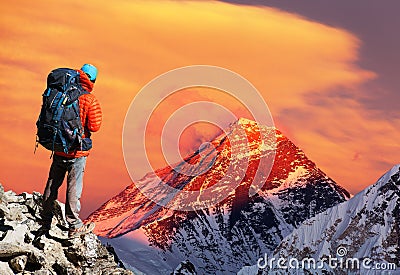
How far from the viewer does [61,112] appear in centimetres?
2086

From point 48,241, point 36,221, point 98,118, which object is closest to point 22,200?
point 36,221

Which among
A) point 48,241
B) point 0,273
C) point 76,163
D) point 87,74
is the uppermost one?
point 87,74

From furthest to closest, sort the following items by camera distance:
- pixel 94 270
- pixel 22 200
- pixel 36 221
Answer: pixel 22 200 < pixel 36 221 < pixel 94 270

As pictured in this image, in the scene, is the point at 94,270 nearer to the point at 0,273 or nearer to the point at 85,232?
the point at 85,232

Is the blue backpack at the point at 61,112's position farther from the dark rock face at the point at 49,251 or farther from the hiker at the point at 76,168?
the dark rock face at the point at 49,251

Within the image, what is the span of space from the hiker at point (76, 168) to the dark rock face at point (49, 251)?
0.27 meters

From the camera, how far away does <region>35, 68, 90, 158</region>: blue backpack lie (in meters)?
20.9

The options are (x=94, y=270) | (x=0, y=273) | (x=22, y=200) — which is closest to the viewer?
(x=0, y=273)

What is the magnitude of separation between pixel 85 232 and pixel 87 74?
4151 mm

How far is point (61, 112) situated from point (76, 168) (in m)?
1.92

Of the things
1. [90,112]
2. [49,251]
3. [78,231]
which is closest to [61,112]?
[90,112]

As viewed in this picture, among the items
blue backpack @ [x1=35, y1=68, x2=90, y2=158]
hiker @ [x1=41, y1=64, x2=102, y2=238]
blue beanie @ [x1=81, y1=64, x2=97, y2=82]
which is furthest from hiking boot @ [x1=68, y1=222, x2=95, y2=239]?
blue beanie @ [x1=81, y1=64, x2=97, y2=82]

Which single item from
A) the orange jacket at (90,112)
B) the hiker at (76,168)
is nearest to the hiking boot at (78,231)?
the hiker at (76,168)

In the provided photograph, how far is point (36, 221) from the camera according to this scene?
77.0 feet
